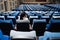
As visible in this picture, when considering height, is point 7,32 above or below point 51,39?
below

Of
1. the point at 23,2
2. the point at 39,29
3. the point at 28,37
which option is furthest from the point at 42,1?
the point at 28,37

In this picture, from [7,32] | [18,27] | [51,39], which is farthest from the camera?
[7,32]

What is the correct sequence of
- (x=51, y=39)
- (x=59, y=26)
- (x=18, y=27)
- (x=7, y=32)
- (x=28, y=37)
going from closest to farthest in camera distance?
(x=51, y=39) < (x=28, y=37) < (x=18, y=27) < (x=59, y=26) < (x=7, y=32)

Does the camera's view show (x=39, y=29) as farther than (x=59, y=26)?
Yes

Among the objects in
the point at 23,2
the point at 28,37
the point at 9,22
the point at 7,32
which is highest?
the point at 28,37

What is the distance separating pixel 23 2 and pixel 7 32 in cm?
3465

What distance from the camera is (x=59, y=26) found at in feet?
15.8

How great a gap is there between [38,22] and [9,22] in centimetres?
90

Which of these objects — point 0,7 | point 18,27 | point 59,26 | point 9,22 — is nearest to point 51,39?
point 18,27

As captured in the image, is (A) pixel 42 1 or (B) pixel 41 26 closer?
(B) pixel 41 26

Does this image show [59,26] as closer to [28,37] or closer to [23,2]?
[28,37]

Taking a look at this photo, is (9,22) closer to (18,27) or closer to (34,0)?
(18,27)

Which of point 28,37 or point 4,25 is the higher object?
point 28,37

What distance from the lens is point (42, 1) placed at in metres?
39.9
